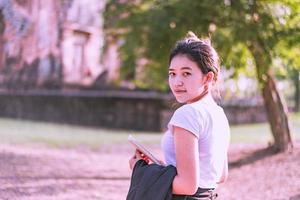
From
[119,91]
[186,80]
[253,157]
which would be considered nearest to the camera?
[186,80]

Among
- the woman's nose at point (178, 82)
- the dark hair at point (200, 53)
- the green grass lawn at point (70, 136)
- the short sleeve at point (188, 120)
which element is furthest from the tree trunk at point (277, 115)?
the short sleeve at point (188, 120)

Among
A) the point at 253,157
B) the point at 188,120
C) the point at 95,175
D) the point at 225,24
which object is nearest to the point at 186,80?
the point at 188,120

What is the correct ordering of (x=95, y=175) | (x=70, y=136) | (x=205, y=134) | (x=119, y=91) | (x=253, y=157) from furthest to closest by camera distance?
1. (x=119, y=91)
2. (x=70, y=136)
3. (x=253, y=157)
4. (x=95, y=175)
5. (x=205, y=134)

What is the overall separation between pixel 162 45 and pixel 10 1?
346 cm

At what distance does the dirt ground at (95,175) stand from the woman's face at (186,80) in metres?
→ 3.23

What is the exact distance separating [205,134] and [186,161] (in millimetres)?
191

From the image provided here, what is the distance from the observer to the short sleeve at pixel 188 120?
2.28m

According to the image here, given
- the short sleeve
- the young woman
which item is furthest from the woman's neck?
the short sleeve

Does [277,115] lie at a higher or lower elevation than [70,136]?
higher

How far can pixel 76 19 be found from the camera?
14.8 meters

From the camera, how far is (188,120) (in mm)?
2293

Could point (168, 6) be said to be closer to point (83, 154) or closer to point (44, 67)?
point (83, 154)

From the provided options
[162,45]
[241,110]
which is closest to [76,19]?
[162,45]

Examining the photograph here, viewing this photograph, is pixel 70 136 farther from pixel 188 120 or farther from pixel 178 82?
pixel 188 120
